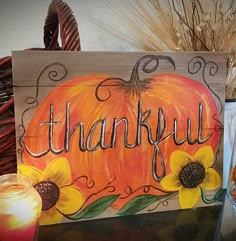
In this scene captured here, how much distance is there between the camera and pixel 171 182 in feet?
1.63

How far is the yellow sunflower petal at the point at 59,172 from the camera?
44 cm

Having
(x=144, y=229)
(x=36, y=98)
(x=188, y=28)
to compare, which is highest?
(x=188, y=28)

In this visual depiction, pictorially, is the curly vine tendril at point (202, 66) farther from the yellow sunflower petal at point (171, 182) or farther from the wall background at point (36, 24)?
the wall background at point (36, 24)

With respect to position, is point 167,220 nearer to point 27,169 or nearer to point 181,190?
point 181,190

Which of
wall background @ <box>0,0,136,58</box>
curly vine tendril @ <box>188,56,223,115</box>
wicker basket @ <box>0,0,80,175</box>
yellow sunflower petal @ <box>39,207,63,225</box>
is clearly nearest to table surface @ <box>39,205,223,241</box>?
yellow sunflower petal @ <box>39,207,63,225</box>

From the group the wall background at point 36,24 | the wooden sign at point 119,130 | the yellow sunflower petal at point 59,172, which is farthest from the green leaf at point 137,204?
the wall background at point 36,24

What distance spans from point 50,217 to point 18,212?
0.09 meters

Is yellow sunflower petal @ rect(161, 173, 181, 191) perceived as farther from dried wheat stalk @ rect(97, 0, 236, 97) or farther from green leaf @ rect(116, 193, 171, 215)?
dried wheat stalk @ rect(97, 0, 236, 97)

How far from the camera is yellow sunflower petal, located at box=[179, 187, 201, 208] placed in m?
0.50

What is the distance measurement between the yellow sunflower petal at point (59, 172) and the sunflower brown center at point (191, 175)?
19 centimetres

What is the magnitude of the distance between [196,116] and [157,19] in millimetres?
233

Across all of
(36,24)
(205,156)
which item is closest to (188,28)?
(205,156)

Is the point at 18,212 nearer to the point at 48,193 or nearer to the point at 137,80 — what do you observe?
the point at 48,193

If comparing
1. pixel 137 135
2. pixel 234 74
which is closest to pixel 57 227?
pixel 137 135
